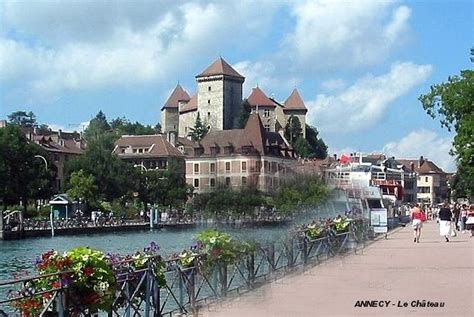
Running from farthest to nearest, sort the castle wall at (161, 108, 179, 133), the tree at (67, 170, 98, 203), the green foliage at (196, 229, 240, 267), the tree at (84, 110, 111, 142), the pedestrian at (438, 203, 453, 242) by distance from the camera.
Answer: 1. the tree at (67, 170, 98, 203)
2. the tree at (84, 110, 111, 142)
3. the pedestrian at (438, 203, 453, 242)
4. the castle wall at (161, 108, 179, 133)
5. the green foliage at (196, 229, 240, 267)

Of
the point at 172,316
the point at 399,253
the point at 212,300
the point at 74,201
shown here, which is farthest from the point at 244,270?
the point at 74,201

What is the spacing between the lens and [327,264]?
742 inches

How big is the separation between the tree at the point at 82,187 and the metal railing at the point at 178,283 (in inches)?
2369

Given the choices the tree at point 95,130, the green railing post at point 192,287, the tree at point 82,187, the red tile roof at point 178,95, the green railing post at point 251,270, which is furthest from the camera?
the tree at point 82,187

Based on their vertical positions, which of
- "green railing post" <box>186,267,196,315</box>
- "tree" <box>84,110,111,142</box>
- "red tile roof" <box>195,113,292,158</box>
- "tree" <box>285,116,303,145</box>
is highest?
"tree" <box>84,110,111,142</box>

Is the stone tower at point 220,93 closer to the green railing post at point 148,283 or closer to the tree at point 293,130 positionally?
the tree at point 293,130

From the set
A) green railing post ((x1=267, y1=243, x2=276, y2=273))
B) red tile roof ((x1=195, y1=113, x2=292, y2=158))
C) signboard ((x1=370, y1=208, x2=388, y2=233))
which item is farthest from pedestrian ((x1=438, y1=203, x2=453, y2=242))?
red tile roof ((x1=195, y1=113, x2=292, y2=158))

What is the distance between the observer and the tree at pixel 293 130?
1217cm

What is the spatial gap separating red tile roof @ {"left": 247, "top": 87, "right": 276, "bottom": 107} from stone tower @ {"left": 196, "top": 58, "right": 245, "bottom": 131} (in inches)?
6.6

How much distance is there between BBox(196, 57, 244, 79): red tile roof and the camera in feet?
32.7

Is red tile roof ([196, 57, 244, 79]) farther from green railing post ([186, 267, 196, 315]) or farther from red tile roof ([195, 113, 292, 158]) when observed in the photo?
green railing post ([186, 267, 196, 315])

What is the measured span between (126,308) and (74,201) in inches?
3100

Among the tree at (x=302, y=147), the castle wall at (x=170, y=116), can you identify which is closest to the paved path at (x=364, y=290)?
the tree at (x=302, y=147)

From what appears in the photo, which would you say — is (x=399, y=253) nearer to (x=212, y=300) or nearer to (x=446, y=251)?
(x=446, y=251)
